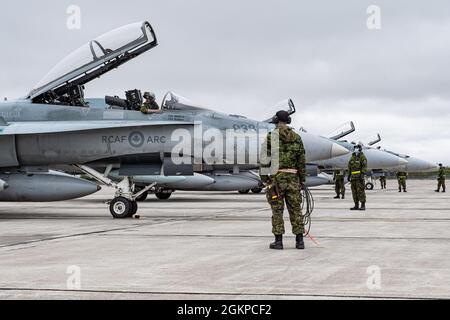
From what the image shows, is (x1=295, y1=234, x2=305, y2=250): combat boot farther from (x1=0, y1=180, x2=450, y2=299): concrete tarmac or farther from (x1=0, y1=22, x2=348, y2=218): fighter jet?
(x1=0, y1=22, x2=348, y2=218): fighter jet

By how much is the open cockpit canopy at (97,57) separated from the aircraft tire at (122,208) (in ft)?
8.16

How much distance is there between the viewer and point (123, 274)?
596 cm

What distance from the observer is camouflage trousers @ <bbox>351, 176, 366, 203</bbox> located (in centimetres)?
1683

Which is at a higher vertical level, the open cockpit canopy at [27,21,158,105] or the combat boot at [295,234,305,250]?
the open cockpit canopy at [27,21,158,105]

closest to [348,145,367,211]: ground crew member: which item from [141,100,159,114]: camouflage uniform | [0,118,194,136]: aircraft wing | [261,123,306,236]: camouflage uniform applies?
[0,118,194,136]: aircraft wing

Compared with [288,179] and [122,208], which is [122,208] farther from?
[288,179]

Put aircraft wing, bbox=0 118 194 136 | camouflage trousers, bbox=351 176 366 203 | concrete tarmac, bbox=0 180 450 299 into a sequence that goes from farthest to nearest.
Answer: camouflage trousers, bbox=351 176 366 203, aircraft wing, bbox=0 118 194 136, concrete tarmac, bbox=0 180 450 299

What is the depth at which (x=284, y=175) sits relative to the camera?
26.9ft

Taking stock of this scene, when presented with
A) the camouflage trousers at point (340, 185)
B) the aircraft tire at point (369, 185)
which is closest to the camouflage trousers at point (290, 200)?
the camouflage trousers at point (340, 185)

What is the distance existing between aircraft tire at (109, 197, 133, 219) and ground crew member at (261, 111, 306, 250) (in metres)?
5.67

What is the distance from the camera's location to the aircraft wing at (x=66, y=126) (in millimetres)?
12992

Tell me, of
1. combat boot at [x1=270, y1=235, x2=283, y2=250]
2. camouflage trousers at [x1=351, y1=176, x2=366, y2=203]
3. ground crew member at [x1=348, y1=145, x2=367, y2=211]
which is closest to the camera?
combat boot at [x1=270, y1=235, x2=283, y2=250]

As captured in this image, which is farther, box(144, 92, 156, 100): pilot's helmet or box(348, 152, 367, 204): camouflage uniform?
box(348, 152, 367, 204): camouflage uniform

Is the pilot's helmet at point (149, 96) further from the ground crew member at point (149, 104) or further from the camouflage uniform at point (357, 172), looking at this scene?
the camouflage uniform at point (357, 172)
